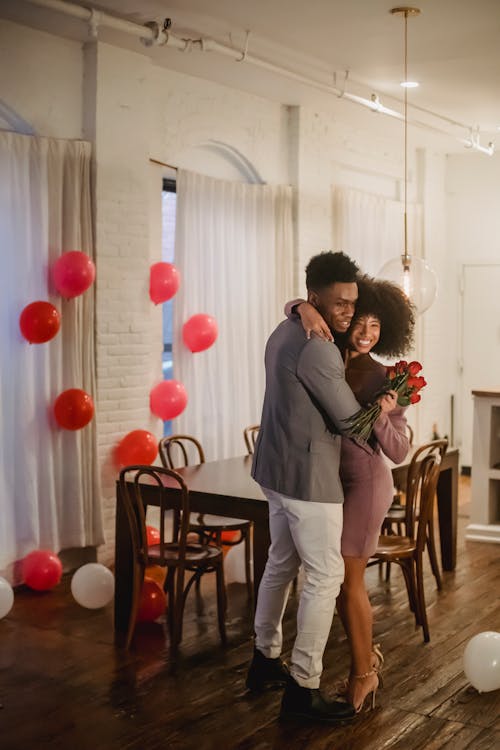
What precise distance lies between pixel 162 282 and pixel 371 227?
323 cm

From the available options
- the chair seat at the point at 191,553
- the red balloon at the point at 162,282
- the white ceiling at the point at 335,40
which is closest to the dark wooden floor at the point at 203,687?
the chair seat at the point at 191,553

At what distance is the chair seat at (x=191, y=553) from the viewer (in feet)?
14.8

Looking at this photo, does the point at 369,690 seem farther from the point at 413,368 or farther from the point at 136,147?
the point at 136,147

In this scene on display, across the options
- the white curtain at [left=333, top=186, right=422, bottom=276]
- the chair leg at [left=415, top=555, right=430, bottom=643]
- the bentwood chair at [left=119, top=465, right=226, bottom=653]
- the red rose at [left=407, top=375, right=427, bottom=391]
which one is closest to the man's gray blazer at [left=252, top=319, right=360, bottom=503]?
the red rose at [left=407, top=375, right=427, bottom=391]

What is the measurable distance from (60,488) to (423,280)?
2472 millimetres

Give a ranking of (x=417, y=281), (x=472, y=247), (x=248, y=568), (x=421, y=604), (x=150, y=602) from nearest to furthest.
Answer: (x=421, y=604) < (x=150, y=602) < (x=248, y=568) < (x=417, y=281) < (x=472, y=247)

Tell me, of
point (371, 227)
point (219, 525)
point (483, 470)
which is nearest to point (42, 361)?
point (219, 525)

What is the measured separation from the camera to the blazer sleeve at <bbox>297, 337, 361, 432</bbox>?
3451mm

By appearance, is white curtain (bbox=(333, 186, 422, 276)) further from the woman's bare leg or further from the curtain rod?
the woman's bare leg

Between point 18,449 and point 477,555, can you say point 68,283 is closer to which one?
point 18,449

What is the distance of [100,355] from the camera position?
19.8ft

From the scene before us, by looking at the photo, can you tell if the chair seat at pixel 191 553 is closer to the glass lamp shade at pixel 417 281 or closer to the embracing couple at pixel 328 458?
the embracing couple at pixel 328 458

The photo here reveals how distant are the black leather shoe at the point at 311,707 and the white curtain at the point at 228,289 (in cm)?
334

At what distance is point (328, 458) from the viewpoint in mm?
3543
